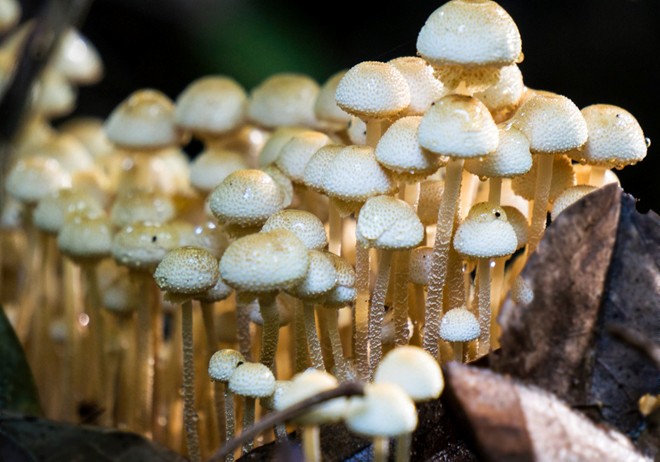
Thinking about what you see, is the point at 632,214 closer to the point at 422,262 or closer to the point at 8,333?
the point at 422,262

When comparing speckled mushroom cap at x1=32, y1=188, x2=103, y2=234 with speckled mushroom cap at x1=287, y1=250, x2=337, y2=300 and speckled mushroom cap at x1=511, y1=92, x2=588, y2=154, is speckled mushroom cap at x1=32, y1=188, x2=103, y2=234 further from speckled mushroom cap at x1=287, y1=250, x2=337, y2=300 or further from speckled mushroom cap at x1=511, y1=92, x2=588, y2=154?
speckled mushroom cap at x1=511, y1=92, x2=588, y2=154

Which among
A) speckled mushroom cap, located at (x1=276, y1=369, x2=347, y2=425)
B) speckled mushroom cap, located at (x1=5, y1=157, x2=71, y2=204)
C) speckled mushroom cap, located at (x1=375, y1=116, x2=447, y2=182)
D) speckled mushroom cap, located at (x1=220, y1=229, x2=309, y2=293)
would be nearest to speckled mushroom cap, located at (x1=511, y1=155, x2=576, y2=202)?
speckled mushroom cap, located at (x1=375, y1=116, x2=447, y2=182)

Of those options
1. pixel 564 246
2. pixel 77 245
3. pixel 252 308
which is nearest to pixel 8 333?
pixel 77 245

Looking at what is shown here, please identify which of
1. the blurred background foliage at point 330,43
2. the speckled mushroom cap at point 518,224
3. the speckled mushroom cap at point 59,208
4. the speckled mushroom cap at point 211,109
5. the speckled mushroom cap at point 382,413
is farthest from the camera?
the blurred background foliage at point 330,43

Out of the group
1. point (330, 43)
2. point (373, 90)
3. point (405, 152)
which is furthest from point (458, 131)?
point (330, 43)

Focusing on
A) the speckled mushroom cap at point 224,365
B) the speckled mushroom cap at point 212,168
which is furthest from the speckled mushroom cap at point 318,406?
the speckled mushroom cap at point 212,168

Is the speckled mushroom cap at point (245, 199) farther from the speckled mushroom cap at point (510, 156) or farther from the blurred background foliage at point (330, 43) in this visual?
the blurred background foliage at point (330, 43)
